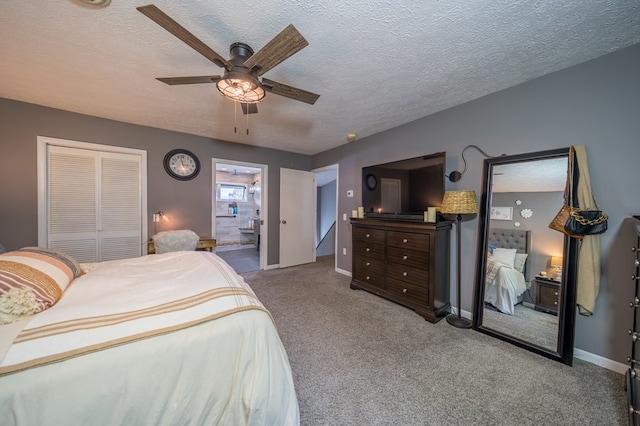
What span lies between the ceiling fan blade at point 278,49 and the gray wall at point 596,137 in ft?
7.32

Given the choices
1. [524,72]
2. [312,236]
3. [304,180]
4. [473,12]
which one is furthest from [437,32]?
[312,236]

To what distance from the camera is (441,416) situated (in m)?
1.36

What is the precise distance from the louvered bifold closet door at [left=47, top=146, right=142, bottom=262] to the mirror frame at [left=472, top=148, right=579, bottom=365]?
460cm

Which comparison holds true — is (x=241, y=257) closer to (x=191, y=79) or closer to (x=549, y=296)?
(x=191, y=79)

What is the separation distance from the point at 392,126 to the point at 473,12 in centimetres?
191

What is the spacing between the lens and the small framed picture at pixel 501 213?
221 cm

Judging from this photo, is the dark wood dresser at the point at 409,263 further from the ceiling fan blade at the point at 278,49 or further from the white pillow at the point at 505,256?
the ceiling fan blade at the point at 278,49

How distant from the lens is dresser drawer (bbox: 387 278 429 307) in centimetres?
252

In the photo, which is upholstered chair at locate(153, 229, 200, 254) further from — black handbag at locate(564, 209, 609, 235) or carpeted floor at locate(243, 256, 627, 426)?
black handbag at locate(564, 209, 609, 235)

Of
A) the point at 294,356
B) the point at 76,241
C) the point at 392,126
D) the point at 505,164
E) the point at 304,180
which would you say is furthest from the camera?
the point at 304,180

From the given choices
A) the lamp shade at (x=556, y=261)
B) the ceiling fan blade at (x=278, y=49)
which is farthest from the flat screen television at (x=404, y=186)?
the ceiling fan blade at (x=278, y=49)

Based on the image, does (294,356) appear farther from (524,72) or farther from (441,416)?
(524,72)

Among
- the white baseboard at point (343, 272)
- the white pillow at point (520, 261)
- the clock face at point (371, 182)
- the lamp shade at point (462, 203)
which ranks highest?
the clock face at point (371, 182)

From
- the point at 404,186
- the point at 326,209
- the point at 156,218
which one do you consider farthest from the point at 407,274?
the point at 326,209
